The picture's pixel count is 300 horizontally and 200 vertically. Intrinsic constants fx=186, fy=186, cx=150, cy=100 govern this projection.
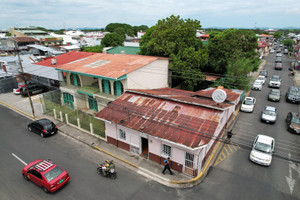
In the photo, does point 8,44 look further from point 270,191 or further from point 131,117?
point 270,191

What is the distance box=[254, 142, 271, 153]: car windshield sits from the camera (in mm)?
15476

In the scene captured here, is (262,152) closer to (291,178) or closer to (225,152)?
(291,178)

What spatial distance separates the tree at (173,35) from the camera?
28844 millimetres

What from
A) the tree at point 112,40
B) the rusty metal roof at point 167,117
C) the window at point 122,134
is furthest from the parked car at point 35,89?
the tree at point 112,40

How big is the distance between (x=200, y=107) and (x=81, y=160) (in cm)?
1122

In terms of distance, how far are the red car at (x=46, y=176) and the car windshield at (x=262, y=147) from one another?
1528 centimetres

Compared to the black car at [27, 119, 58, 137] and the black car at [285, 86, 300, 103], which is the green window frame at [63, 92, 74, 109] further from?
the black car at [285, 86, 300, 103]

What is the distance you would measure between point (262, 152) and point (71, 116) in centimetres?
1989

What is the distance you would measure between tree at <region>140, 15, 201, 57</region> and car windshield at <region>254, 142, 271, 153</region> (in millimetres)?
17800

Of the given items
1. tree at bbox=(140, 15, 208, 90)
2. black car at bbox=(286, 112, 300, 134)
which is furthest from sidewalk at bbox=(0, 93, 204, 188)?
black car at bbox=(286, 112, 300, 134)

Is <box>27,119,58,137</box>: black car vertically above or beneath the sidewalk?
above

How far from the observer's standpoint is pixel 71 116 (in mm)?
21938

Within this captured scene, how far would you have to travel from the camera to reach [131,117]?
53.7 ft

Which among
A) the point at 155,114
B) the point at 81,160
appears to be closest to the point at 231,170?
the point at 155,114
